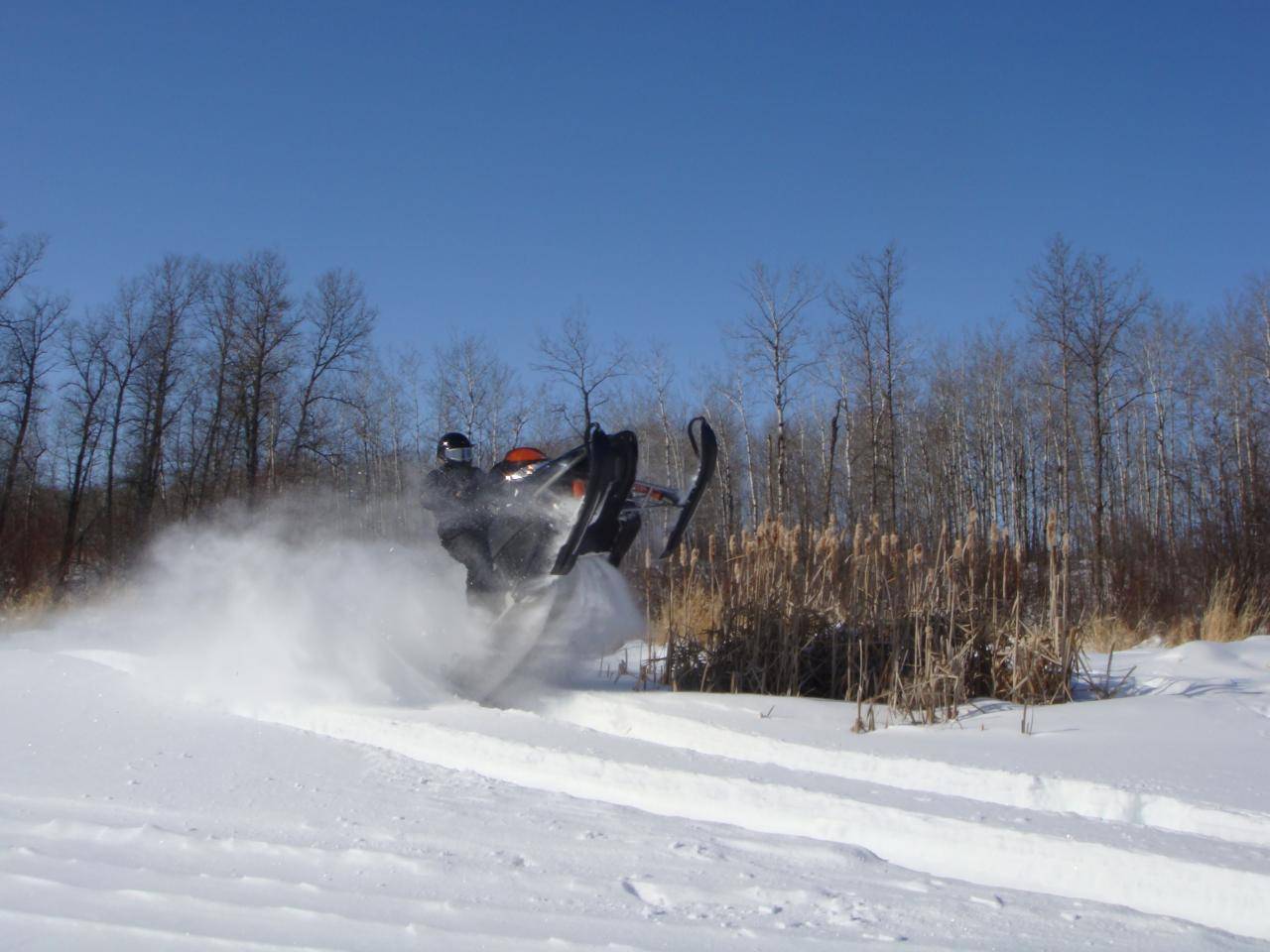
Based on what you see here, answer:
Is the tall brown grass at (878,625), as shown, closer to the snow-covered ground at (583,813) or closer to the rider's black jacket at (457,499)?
the snow-covered ground at (583,813)

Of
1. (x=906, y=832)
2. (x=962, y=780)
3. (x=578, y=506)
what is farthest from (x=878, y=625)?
(x=906, y=832)

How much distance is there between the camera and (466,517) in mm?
6711

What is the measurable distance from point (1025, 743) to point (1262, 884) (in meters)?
1.84

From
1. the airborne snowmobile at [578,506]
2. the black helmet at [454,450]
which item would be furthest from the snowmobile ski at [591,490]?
the black helmet at [454,450]

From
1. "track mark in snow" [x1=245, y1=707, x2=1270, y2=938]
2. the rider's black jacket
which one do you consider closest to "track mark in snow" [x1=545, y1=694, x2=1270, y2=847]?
"track mark in snow" [x1=245, y1=707, x2=1270, y2=938]

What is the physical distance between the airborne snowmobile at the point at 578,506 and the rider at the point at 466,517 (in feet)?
0.23

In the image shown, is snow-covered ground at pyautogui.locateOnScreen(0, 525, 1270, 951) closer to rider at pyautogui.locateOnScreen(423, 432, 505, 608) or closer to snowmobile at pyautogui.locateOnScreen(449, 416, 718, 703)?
snowmobile at pyautogui.locateOnScreen(449, 416, 718, 703)

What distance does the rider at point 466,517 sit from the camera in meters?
6.66

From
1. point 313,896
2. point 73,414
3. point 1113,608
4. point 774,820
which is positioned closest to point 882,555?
point 774,820

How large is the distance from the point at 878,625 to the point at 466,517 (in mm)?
2784

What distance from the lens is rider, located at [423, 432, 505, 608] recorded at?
262 inches

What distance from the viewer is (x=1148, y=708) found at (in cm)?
536

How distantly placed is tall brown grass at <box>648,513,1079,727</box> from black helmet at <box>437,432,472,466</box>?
184 centimetres

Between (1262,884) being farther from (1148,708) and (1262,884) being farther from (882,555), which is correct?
(882,555)
